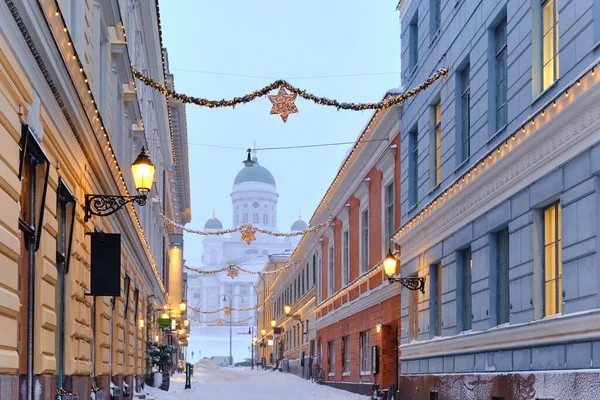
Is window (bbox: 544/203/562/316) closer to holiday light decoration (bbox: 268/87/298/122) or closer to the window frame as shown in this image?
the window frame

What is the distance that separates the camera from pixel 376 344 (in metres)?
28.6

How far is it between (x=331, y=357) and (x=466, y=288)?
2350 centimetres

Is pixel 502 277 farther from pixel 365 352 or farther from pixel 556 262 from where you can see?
pixel 365 352

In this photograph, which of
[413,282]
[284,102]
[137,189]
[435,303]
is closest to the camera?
[137,189]

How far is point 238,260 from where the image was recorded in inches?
6870

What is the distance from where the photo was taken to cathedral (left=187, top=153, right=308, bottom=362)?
169 meters

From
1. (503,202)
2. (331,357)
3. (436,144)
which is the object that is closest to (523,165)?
(503,202)

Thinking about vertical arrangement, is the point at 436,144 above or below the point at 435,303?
above

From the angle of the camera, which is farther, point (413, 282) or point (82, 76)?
point (413, 282)

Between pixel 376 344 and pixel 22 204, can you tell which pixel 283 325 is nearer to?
pixel 376 344

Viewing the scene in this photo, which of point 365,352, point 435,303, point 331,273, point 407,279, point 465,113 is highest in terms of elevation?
point 465,113

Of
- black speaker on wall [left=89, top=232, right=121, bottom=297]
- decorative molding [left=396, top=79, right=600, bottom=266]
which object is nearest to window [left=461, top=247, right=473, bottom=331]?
decorative molding [left=396, top=79, right=600, bottom=266]

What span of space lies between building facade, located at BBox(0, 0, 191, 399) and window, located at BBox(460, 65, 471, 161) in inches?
238

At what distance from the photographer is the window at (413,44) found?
24109 millimetres
